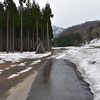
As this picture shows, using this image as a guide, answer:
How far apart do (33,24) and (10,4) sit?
8969 mm

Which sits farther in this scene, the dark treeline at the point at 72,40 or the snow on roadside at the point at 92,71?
the dark treeline at the point at 72,40

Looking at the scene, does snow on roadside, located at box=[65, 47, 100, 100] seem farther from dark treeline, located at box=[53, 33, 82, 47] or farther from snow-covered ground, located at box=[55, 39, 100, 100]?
dark treeline, located at box=[53, 33, 82, 47]

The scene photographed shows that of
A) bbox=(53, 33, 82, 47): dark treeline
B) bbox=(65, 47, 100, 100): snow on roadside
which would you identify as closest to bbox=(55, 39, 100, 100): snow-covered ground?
bbox=(65, 47, 100, 100): snow on roadside

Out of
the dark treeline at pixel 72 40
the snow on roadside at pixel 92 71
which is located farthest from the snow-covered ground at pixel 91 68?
the dark treeline at pixel 72 40

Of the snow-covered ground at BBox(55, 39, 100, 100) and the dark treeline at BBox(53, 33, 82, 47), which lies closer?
the snow-covered ground at BBox(55, 39, 100, 100)

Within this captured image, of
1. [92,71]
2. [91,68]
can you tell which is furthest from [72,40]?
[92,71]

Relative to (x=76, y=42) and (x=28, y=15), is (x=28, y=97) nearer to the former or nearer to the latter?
(x=28, y=15)

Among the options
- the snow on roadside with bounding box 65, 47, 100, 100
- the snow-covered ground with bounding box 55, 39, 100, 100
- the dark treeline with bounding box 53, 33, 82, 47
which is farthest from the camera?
the dark treeline with bounding box 53, 33, 82, 47

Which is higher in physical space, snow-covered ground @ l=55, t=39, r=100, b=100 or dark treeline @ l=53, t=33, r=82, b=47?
dark treeline @ l=53, t=33, r=82, b=47

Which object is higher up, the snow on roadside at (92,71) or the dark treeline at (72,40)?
the dark treeline at (72,40)

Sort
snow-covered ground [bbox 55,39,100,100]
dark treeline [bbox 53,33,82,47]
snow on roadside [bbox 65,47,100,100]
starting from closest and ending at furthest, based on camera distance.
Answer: snow on roadside [bbox 65,47,100,100], snow-covered ground [bbox 55,39,100,100], dark treeline [bbox 53,33,82,47]

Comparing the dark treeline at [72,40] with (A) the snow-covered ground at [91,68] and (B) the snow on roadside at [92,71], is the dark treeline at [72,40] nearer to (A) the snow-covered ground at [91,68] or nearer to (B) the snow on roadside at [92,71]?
(A) the snow-covered ground at [91,68]

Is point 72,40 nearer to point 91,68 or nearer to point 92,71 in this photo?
point 91,68

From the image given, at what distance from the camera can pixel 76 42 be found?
102 m
